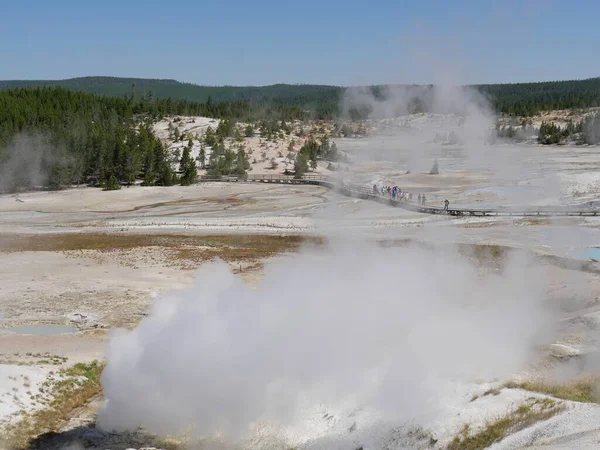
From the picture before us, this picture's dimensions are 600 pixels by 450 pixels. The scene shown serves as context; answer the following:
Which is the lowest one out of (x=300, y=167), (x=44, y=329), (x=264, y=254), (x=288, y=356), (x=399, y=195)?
(x=44, y=329)

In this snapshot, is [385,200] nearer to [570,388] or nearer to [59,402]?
[59,402]

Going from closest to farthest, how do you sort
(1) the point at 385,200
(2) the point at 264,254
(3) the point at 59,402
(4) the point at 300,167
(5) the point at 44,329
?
(3) the point at 59,402, (5) the point at 44,329, (2) the point at 264,254, (1) the point at 385,200, (4) the point at 300,167

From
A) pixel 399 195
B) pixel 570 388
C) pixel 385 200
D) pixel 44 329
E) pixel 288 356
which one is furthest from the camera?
pixel 385 200

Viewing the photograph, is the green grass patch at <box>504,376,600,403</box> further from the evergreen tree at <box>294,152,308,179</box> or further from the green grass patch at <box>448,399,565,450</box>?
the evergreen tree at <box>294,152,308,179</box>

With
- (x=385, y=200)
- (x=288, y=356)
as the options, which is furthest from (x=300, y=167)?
(x=288, y=356)

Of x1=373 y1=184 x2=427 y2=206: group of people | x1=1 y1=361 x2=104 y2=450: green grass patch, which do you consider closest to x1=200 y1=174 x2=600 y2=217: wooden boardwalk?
x1=373 y1=184 x2=427 y2=206: group of people

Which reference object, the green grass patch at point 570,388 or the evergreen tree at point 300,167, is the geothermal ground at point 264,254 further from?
the evergreen tree at point 300,167

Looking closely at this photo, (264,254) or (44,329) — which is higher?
(264,254)

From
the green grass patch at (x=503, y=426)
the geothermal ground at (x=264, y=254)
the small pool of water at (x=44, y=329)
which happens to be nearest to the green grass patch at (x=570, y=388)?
the geothermal ground at (x=264, y=254)
